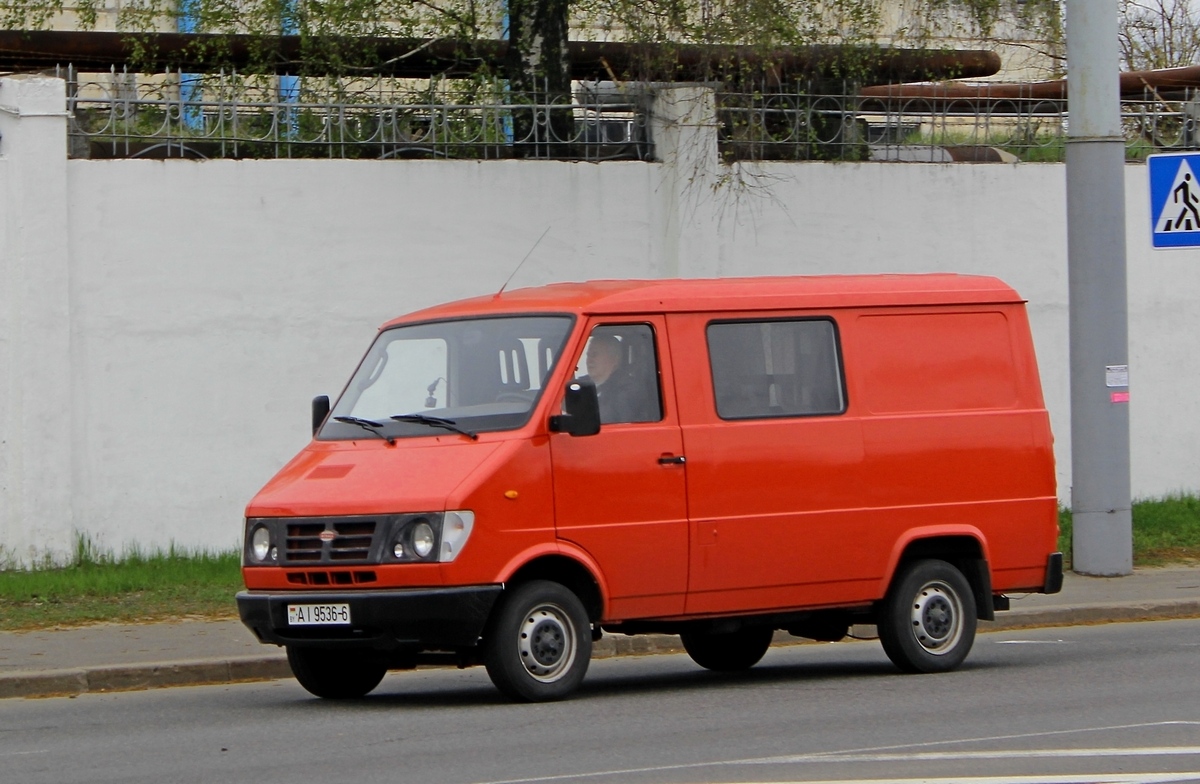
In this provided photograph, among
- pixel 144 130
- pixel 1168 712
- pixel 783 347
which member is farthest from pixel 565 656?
pixel 144 130

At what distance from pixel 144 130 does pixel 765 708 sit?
8.98m

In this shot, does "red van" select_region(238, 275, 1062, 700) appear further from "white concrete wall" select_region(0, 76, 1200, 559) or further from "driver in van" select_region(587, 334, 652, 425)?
"white concrete wall" select_region(0, 76, 1200, 559)

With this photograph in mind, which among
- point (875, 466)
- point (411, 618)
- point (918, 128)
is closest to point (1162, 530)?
point (918, 128)

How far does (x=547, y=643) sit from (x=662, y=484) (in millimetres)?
1099

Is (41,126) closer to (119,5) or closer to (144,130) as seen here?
(144,130)

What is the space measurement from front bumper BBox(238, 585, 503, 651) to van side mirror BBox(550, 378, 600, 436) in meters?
0.92

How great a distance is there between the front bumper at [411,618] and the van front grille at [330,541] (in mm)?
187

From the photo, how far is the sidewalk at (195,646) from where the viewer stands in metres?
11.4

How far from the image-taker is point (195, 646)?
12.5 metres

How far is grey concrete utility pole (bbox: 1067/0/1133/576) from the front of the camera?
16.4 metres

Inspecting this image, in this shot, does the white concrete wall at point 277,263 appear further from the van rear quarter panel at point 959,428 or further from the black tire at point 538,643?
the black tire at point 538,643

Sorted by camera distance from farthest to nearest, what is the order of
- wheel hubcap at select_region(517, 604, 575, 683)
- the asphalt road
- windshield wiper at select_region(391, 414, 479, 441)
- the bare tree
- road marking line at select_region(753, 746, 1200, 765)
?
the bare tree < windshield wiper at select_region(391, 414, 479, 441) < wheel hubcap at select_region(517, 604, 575, 683) < road marking line at select_region(753, 746, 1200, 765) < the asphalt road

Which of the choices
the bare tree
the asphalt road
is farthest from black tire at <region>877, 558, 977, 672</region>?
the bare tree

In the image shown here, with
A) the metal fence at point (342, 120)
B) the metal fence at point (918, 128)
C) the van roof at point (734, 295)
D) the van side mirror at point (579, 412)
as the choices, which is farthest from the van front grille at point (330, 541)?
the metal fence at point (918, 128)
